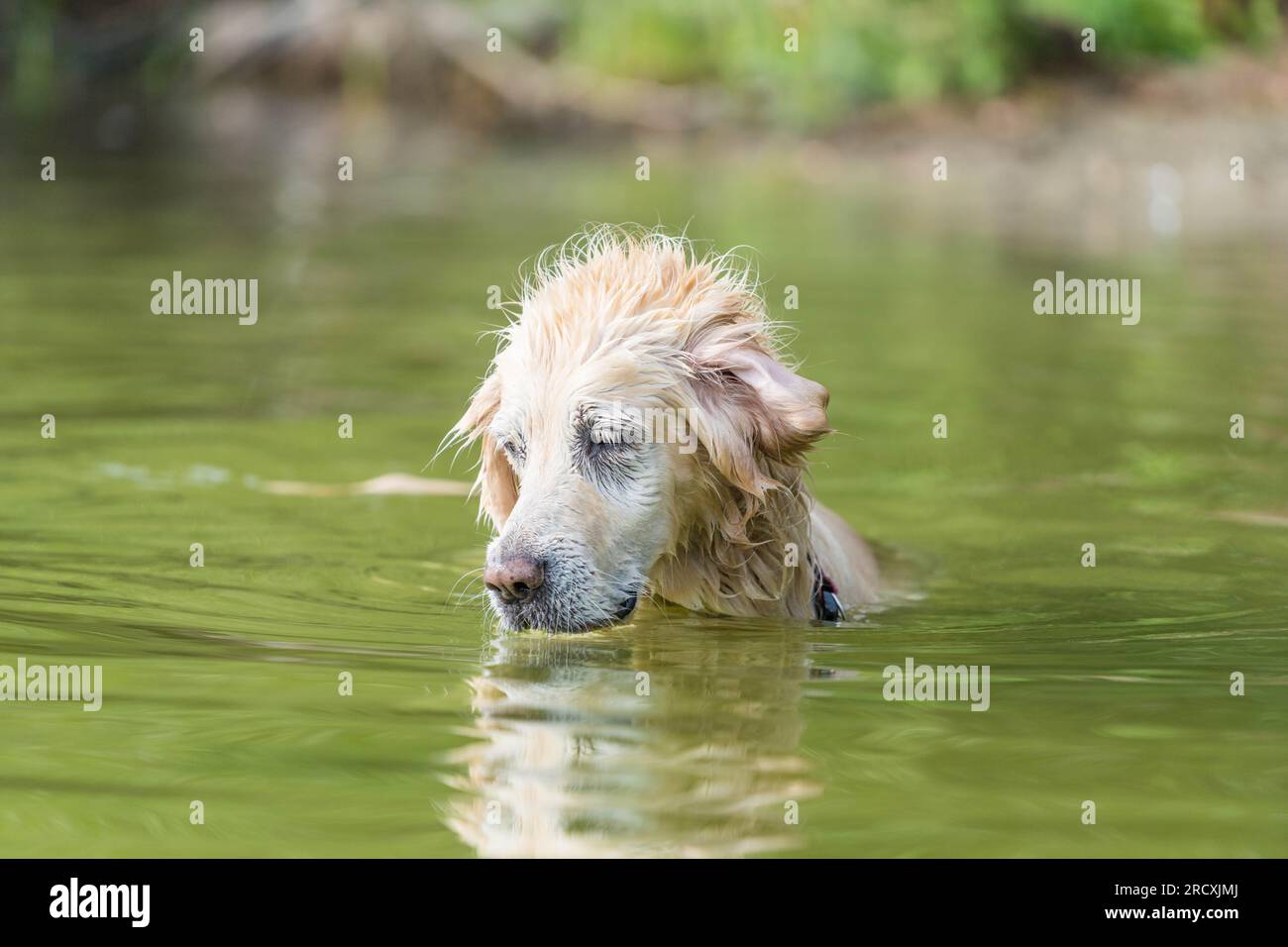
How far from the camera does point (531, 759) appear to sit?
5789 mm

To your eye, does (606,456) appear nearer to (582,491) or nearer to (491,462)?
(582,491)

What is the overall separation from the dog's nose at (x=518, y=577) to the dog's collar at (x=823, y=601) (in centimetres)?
155

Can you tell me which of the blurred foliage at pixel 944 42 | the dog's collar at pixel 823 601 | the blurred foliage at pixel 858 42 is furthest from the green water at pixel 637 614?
the blurred foliage at pixel 858 42

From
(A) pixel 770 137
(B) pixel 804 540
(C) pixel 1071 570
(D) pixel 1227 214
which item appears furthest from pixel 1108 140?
(B) pixel 804 540

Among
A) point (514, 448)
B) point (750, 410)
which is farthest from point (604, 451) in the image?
point (750, 410)

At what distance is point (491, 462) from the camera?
7.91 m

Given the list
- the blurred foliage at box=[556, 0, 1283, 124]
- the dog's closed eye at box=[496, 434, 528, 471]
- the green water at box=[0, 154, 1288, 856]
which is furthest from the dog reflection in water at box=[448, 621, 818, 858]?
the blurred foliage at box=[556, 0, 1283, 124]

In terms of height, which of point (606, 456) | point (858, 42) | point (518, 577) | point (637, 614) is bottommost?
point (637, 614)

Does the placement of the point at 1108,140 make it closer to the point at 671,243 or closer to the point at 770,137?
the point at 770,137

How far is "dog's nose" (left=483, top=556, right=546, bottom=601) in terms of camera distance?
699 centimetres

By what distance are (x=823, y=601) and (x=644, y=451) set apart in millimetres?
1246

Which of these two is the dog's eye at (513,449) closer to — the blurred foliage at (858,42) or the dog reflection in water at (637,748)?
the dog reflection in water at (637,748)

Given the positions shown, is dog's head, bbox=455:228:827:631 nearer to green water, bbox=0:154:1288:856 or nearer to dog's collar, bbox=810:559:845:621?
dog's collar, bbox=810:559:845:621
